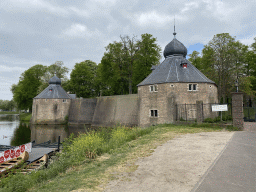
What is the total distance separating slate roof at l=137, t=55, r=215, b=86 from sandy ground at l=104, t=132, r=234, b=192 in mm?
13476

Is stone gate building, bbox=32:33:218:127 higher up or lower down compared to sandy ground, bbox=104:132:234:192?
higher up

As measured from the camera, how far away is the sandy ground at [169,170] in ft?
12.9

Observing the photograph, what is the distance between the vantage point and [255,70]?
1146 inches

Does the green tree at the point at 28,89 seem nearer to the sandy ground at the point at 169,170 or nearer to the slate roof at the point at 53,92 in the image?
the slate roof at the point at 53,92

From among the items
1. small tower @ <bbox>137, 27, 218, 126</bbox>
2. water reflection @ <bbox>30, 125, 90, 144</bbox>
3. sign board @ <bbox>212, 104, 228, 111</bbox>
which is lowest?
water reflection @ <bbox>30, 125, 90, 144</bbox>

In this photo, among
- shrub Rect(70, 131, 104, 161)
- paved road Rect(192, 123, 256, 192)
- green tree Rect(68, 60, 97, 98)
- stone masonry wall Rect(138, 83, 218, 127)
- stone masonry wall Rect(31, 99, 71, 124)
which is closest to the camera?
paved road Rect(192, 123, 256, 192)

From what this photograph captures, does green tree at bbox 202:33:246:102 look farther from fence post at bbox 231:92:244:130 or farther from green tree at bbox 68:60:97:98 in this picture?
green tree at bbox 68:60:97:98

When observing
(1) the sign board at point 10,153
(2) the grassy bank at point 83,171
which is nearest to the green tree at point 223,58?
(2) the grassy bank at point 83,171

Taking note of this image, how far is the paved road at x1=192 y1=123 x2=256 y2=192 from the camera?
381 cm

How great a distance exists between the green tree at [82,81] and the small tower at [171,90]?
70.3 feet

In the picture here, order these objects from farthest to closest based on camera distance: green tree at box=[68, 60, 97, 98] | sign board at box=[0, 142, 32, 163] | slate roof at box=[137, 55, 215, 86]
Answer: green tree at box=[68, 60, 97, 98]
slate roof at box=[137, 55, 215, 86]
sign board at box=[0, 142, 32, 163]

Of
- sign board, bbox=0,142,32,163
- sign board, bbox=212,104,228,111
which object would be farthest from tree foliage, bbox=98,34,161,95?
sign board, bbox=0,142,32,163

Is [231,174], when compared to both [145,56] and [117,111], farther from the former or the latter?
[145,56]

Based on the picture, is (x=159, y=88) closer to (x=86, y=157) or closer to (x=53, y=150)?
(x=53, y=150)
